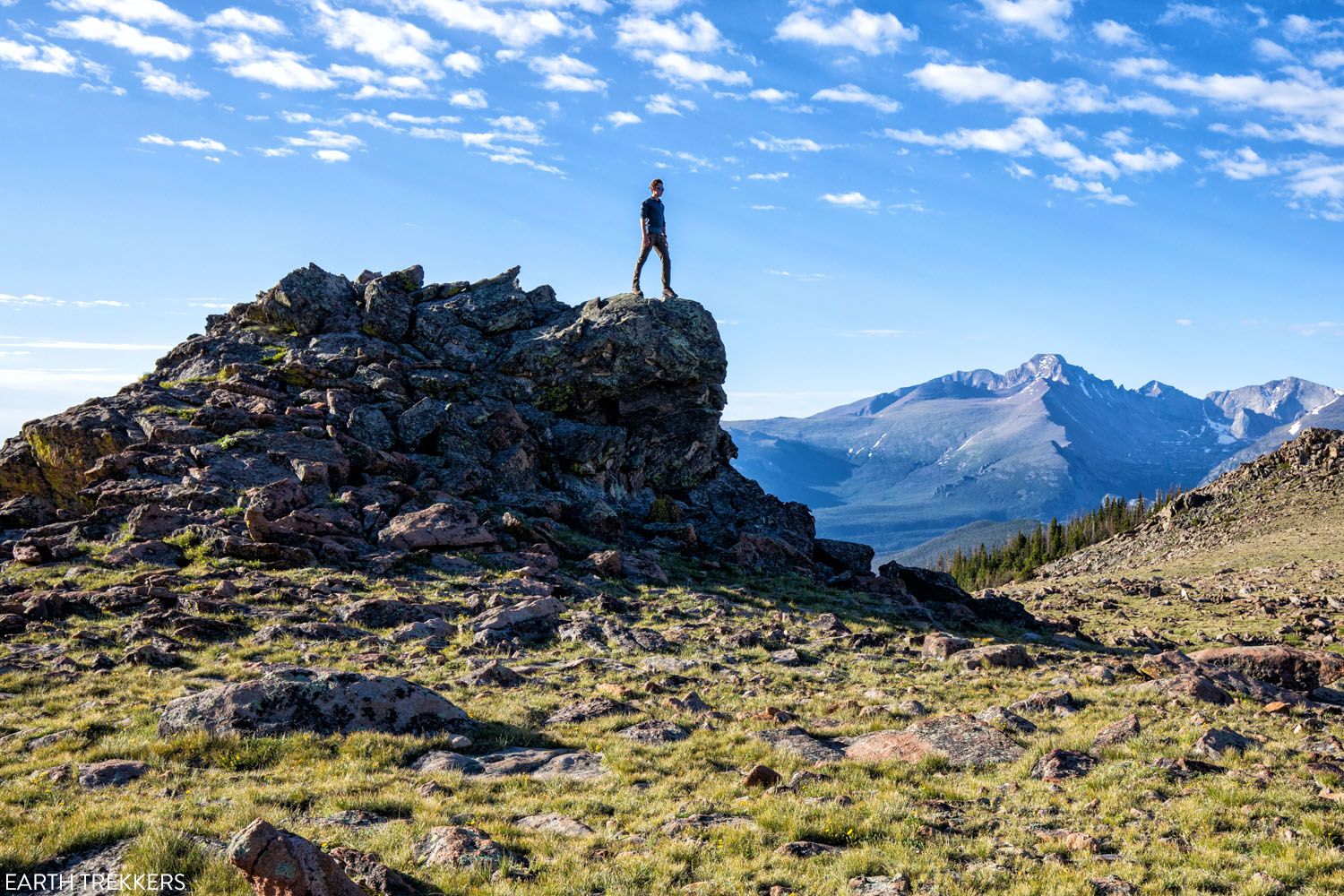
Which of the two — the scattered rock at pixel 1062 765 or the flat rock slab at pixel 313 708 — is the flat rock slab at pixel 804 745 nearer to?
the scattered rock at pixel 1062 765

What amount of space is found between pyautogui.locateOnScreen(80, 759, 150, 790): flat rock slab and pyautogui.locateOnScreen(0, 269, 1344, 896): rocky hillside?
89 millimetres

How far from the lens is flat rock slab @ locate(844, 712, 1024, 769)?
54.0 feet

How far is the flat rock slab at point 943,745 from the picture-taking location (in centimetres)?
1647

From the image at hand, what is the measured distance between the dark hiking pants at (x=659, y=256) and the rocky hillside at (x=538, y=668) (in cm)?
165

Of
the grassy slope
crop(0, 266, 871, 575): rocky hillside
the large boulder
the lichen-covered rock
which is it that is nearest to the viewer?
the lichen-covered rock

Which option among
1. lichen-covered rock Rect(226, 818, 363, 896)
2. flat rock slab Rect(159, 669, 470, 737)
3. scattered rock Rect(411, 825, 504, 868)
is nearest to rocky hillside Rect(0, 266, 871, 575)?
flat rock slab Rect(159, 669, 470, 737)

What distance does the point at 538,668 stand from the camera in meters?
23.6

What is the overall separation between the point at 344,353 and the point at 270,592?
23.8 metres

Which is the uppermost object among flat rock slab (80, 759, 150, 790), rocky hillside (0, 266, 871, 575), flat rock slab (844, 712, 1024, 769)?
rocky hillside (0, 266, 871, 575)

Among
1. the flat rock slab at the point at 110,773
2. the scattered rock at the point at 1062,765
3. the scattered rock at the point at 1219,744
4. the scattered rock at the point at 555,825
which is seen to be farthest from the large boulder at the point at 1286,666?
the flat rock slab at the point at 110,773

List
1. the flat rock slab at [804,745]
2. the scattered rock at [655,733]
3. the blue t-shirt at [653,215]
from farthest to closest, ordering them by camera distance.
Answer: the blue t-shirt at [653,215] < the scattered rock at [655,733] < the flat rock slab at [804,745]

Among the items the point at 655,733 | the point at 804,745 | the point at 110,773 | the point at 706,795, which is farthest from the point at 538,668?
the point at 110,773

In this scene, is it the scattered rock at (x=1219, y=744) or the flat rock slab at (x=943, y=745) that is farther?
the flat rock slab at (x=943, y=745)

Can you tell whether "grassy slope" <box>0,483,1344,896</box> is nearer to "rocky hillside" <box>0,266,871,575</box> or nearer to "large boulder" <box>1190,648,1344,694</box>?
"large boulder" <box>1190,648,1344,694</box>
